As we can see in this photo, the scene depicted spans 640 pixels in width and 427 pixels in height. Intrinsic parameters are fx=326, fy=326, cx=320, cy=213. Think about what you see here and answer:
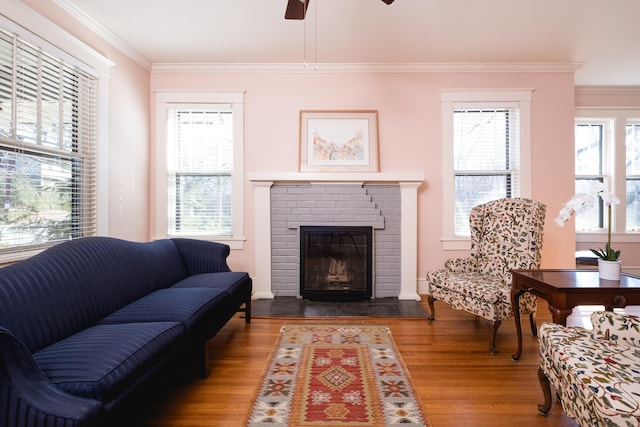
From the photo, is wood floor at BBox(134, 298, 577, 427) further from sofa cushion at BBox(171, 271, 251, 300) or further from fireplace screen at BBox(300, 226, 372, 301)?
fireplace screen at BBox(300, 226, 372, 301)

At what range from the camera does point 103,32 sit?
308 centimetres

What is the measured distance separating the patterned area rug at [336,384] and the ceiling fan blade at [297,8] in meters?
2.24

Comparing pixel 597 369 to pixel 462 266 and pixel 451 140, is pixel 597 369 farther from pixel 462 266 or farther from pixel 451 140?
pixel 451 140

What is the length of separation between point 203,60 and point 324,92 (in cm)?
143

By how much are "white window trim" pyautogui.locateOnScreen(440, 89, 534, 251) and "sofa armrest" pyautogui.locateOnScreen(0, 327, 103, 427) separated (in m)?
3.57

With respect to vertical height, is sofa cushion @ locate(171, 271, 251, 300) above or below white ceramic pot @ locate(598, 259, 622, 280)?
below

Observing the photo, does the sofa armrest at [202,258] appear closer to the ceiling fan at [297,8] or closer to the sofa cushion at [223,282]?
the sofa cushion at [223,282]

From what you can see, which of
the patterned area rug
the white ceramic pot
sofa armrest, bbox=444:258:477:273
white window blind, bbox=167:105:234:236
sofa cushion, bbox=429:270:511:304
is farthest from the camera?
white window blind, bbox=167:105:234:236

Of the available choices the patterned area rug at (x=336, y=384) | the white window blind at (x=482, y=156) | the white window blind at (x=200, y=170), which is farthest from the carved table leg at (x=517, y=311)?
the white window blind at (x=200, y=170)

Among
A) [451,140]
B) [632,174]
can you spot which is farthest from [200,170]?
[632,174]

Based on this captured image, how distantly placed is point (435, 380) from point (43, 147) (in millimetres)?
3224

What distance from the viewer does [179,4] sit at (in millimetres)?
2715

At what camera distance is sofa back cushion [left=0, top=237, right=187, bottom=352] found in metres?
1.48

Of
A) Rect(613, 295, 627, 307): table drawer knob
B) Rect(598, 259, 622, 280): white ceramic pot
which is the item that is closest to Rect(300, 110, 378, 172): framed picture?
Rect(598, 259, 622, 280): white ceramic pot
